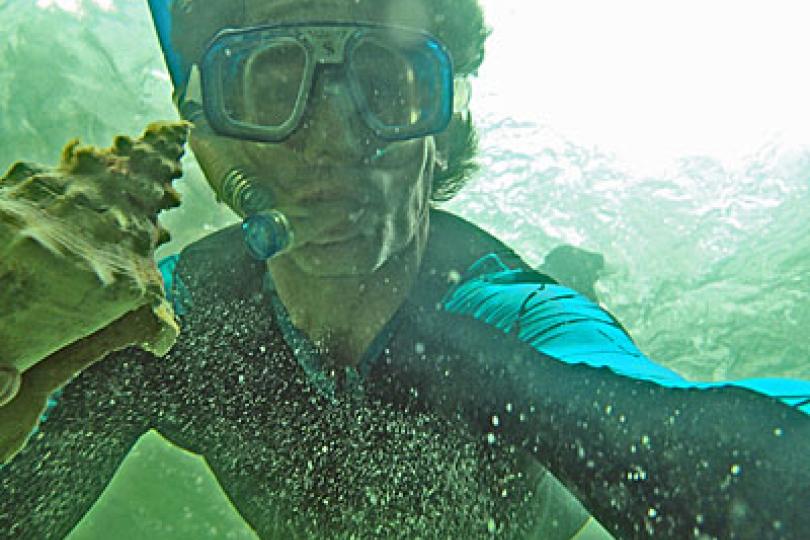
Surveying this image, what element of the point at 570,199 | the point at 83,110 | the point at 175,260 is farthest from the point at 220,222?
the point at 175,260

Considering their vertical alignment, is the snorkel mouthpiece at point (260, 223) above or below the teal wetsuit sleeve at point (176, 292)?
above

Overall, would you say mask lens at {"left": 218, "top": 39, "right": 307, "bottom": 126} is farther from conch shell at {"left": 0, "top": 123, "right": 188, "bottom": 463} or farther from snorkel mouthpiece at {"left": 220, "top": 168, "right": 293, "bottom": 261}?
conch shell at {"left": 0, "top": 123, "right": 188, "bottom": 463}

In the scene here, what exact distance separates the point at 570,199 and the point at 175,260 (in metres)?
12.8

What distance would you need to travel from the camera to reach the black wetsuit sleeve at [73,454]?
7.65 feet

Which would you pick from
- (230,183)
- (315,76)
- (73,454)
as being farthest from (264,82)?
(73,454)

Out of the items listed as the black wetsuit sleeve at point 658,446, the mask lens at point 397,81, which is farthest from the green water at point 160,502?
the black wetsuit sleeve at point 658,446

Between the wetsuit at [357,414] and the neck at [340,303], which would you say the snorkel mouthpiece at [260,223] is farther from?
the wetsuit at [357,414]

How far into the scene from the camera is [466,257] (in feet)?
11.2

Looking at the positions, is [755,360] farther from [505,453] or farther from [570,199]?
[505,453]

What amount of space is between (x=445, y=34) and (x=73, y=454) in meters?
3.41

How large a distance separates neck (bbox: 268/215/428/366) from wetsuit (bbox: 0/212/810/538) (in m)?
0.09

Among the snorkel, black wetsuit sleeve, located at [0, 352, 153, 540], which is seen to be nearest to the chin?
the snorkel

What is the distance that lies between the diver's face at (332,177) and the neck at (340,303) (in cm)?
9

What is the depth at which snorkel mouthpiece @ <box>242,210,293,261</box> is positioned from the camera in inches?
90.8
